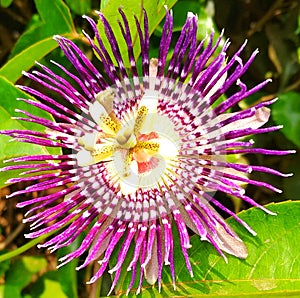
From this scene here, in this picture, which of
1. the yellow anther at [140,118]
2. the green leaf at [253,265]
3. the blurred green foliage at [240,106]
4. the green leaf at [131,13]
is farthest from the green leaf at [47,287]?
the green leaf at [131,13]

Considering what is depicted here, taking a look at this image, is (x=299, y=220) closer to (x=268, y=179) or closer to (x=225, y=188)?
(x=225, y=188)

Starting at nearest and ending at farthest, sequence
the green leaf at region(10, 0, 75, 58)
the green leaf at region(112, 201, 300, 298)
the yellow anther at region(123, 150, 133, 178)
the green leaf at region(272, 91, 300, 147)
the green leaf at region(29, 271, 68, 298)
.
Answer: the green leaf at region(112, 201, 300, 298), the yellow anther at region(123, 150, 133, 178), the green leaf at region(10, 0, 75, 58), the green leaf at region(272, 91, 300, 147), the green leaf at region(29, 271, 68, 298)

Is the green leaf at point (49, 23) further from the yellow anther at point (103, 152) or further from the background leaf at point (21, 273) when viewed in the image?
the background leaf at point (21, 273)

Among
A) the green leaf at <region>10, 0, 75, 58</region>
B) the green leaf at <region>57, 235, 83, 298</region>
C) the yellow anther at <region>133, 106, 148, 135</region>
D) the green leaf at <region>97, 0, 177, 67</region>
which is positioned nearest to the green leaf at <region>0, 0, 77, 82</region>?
the green leaf at <region>10, 0, 75, 58</region>

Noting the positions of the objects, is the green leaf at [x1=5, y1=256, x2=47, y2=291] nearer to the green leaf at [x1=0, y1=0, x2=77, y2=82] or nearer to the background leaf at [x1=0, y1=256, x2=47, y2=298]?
the background leaf at [x1=0, y1=256, x2=47, y2=298]

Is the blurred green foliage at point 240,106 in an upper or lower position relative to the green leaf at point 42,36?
lower

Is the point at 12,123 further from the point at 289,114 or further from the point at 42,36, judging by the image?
the point at 289,114

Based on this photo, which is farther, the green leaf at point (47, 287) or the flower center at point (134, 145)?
the green leaf at point (47, 287)

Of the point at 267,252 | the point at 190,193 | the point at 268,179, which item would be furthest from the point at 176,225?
the point at 268,179
